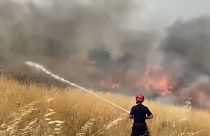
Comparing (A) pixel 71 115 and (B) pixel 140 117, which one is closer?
(B) pixel 140 117

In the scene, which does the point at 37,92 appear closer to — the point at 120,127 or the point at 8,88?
the point at 8,88

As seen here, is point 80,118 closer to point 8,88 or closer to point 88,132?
point 88,132

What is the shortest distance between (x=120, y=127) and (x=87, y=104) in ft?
5.74

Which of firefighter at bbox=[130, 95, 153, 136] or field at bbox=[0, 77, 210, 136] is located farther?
field at bbox=[0, 77, 210, 136]

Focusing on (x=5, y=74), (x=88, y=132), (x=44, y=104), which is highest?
(x=5, y=74)

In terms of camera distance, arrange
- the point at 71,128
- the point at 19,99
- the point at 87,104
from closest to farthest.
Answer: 1. the point at 71,128
2. the point at 19,99
3. the point at 87,104

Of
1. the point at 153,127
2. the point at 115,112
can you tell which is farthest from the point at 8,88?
the point at 153,127

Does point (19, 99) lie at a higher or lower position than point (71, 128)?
higher

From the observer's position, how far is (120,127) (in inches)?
484

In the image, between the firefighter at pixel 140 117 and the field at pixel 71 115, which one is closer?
the firefighter at pixel 140 117

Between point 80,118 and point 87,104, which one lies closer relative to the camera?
point 80,118

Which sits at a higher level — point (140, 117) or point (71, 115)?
point (71, 115)

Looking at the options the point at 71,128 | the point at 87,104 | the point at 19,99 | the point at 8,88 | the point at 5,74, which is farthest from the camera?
the point at 5,74

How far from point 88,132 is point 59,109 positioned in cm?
154
